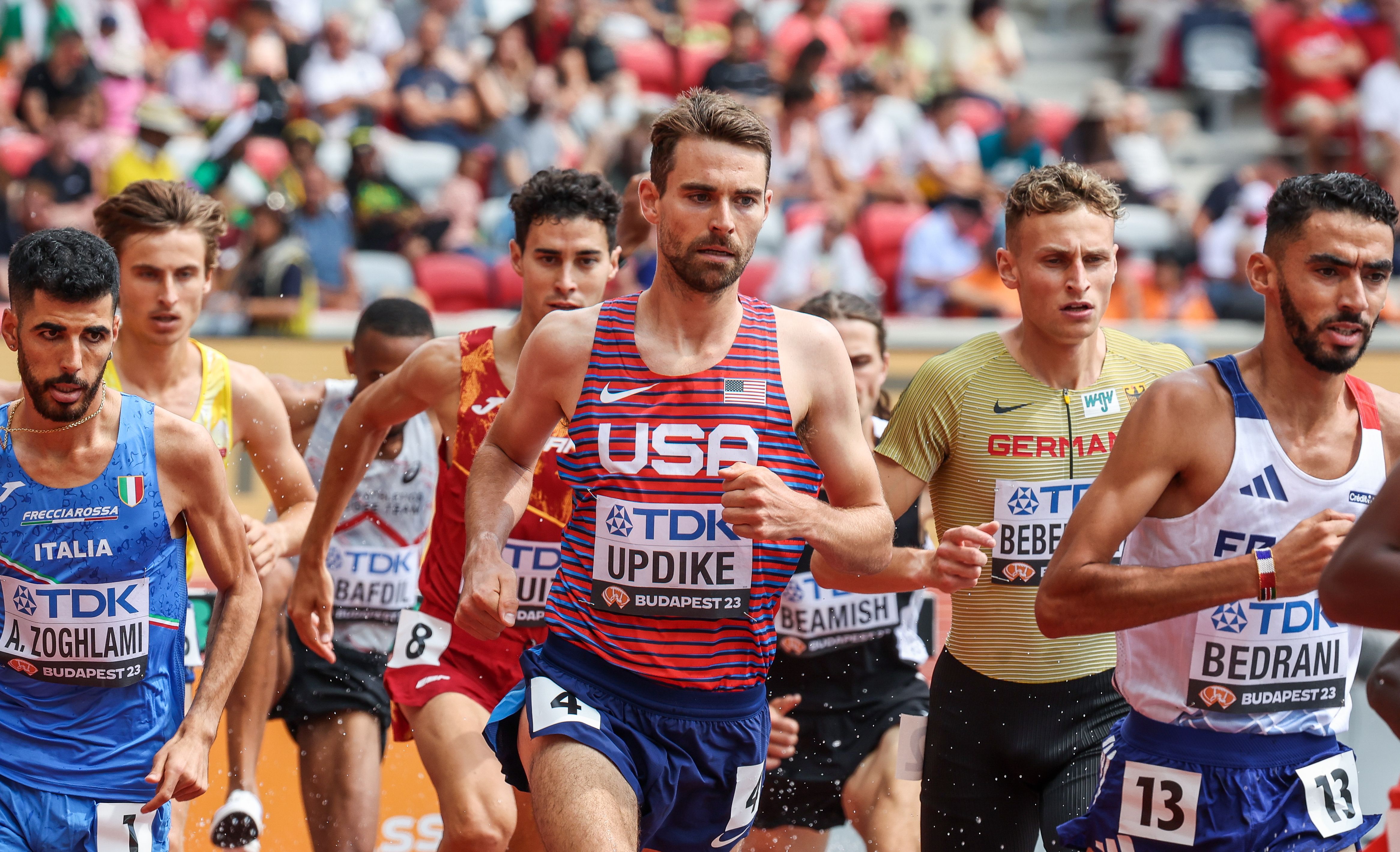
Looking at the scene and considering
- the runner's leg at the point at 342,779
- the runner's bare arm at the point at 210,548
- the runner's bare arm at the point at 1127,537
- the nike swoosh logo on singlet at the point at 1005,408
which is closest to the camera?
the runner's bare arm at the point at 1127,537

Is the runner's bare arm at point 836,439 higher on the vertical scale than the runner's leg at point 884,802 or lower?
higher

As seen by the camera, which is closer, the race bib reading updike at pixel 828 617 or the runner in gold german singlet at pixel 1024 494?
the runner in gold german singlet at pixel 1024 494

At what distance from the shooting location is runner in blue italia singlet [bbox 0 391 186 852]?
4340mm

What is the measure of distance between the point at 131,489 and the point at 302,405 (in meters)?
2.73

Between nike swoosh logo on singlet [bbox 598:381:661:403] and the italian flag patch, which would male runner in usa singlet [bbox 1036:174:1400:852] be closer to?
nike swoosh logo on singlet [bbox 598:381:661:403]

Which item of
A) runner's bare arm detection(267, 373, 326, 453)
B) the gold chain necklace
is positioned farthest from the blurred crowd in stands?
the gold chain necklace

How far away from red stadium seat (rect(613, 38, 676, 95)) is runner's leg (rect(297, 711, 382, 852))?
918 cm

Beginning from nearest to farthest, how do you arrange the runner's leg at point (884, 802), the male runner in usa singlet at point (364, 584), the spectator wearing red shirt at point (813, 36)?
1. the runner's leg at point (884, 802)
2. the male runner in usa singlet at point (364, 584)
3. the spectator wearing red shirt at point (813, 36)

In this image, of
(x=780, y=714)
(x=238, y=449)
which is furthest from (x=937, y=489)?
(x=238, y=449)

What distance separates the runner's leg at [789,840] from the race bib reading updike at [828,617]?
806 mm

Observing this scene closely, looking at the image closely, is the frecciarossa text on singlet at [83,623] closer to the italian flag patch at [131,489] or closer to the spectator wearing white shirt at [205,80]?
the italian flag patch at [131,489]

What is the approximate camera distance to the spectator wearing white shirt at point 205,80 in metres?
13.7

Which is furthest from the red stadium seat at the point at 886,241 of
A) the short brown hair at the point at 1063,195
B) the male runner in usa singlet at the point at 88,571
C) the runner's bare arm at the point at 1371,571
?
the runner's bare arm at the point at 1371,571

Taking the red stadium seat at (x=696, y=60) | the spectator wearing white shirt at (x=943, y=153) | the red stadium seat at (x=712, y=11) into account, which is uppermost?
the red stadium seat at (x=712, y=11)
